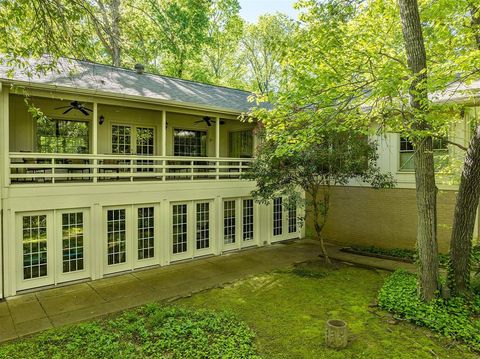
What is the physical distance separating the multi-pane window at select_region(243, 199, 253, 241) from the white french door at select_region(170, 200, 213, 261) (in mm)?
1540

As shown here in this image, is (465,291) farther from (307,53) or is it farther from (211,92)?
(211,92)

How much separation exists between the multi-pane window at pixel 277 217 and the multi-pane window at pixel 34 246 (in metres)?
7.96

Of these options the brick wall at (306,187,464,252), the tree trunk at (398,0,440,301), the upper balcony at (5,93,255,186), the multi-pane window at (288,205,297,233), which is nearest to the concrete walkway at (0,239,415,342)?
the brick wall at (306,187,464,252)

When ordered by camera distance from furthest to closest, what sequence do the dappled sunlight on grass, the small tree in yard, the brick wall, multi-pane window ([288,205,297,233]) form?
multi-pane window ([288,205,297,233]) < the brick wall < the small tree in yard < the dappled sunlight on grass

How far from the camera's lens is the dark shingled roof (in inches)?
319

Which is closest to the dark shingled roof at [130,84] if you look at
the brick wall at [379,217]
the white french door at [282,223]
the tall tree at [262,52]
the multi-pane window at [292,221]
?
the white french door at [282,223]

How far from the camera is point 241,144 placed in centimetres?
1405

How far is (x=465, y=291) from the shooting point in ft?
21.4

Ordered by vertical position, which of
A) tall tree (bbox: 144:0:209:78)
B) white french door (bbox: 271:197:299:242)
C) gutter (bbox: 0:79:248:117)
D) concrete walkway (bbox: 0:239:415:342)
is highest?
tall tree (bbox: 144:0:209:78)

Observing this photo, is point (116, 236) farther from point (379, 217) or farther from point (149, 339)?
point (379, 217)

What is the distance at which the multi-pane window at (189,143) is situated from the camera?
12603 millimetres

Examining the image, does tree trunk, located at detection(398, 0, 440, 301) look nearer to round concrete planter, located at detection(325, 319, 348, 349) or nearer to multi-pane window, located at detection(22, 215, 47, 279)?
round concrete planter, located at detection(325, 319, 348, 349)

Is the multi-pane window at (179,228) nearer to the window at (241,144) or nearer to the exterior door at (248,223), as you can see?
the exterior door at (248,223)

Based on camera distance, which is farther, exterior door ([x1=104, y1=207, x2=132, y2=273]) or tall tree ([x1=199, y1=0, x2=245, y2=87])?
tall tree ([x1=199, y1=0, x2=245, y2=87])
